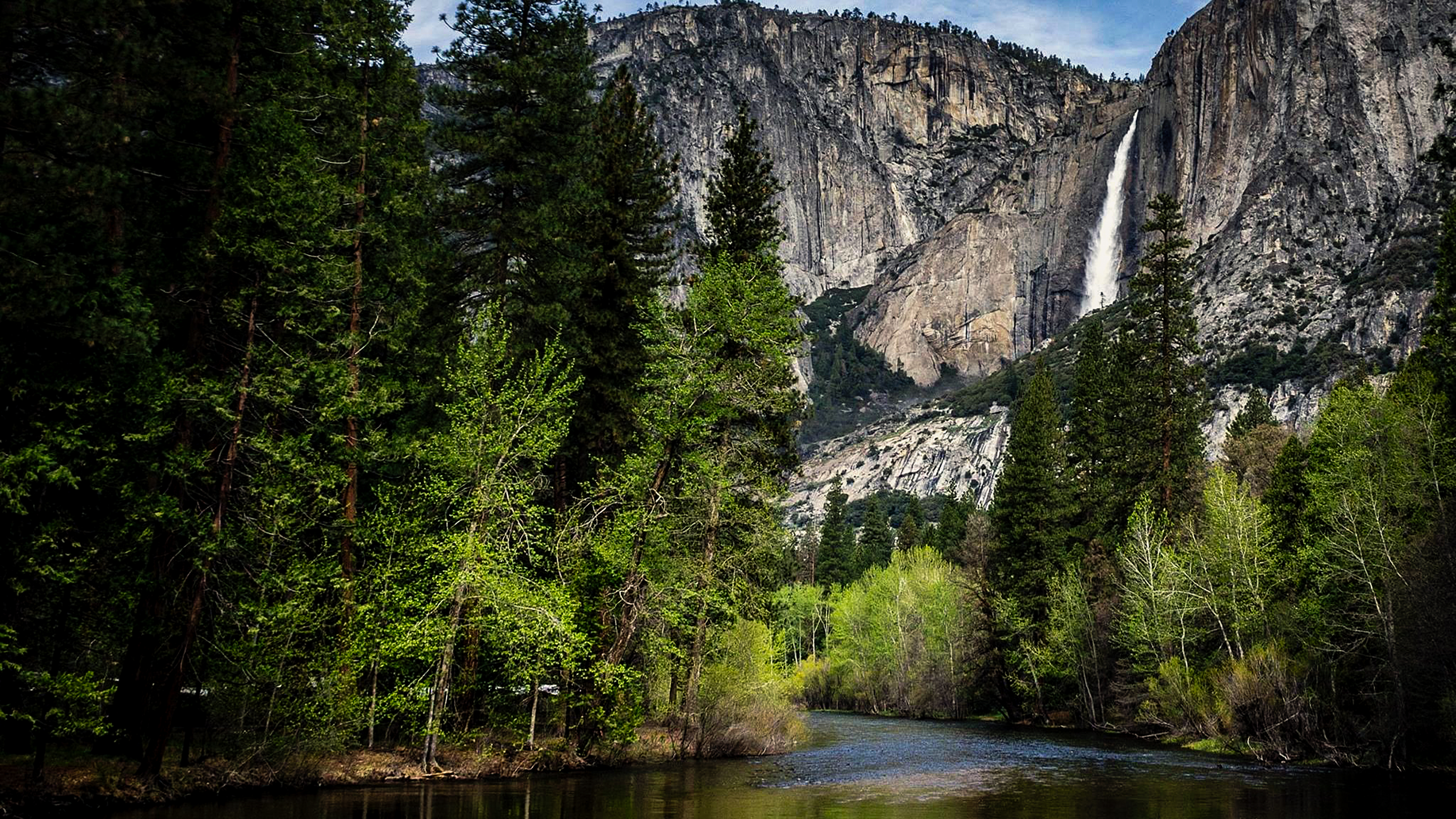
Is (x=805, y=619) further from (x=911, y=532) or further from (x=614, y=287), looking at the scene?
(x=614, y=287)

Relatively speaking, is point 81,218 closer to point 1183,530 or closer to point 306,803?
point 306,803

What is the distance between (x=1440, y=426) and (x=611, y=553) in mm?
24744

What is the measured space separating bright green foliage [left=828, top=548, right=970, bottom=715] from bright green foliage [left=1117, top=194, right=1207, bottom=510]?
17146 millimetres

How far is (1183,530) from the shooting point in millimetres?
43250

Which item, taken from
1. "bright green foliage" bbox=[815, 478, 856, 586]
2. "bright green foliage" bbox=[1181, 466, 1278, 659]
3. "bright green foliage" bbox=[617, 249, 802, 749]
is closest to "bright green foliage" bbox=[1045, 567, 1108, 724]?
"bright green foliage" bbox=[1181, 466, 1278, 659]

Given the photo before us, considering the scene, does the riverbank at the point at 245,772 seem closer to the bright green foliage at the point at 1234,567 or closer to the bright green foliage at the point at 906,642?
Answer: the bright green foliage at the point at 1234,567

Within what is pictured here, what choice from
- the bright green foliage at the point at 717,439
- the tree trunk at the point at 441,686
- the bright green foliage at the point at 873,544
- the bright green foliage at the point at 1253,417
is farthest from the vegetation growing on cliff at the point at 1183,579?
the bright green foliage at the point at 873,544

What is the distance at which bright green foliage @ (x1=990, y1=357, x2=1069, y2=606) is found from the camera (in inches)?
2115

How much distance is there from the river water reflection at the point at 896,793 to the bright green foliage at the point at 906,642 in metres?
29.3

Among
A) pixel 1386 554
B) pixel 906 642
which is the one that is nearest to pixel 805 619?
pixel 906 642

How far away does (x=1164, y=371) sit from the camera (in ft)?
151

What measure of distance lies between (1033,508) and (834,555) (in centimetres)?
5093

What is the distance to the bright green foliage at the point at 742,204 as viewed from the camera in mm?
32562

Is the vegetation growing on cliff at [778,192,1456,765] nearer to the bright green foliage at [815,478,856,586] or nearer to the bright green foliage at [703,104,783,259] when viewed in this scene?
the bright green foliage at [703,104,783,259]
